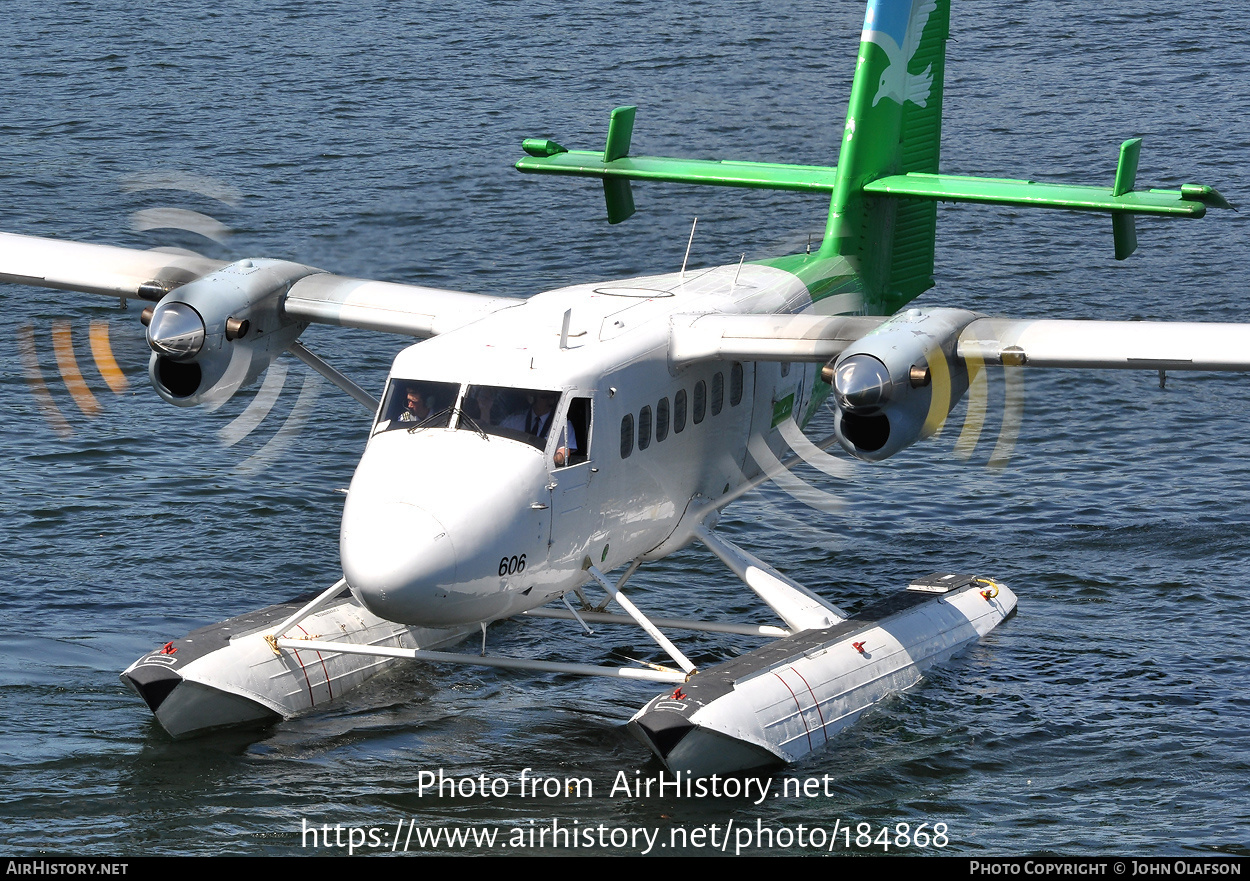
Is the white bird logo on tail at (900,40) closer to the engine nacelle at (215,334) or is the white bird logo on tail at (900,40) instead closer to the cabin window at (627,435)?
the cabin window at (627,435)

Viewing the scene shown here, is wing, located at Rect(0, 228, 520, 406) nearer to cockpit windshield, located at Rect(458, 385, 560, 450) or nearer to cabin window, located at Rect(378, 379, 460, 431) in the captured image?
cabin window, located at Rect(378, 379, 460, 431)

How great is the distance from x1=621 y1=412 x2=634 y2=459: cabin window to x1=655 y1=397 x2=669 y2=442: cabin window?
544mm

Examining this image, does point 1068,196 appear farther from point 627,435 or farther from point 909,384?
point 627,435

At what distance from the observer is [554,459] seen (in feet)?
51.5

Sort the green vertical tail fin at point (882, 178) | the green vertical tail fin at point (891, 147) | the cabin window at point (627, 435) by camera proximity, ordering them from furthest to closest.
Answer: the green vertical tail fin at point (891, 147) → the green vertical tail fin at point (882, 178) → the cabin window at point (627, 435)

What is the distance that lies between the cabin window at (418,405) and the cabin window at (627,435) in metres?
1.87

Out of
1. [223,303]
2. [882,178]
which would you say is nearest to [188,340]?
[223,303]

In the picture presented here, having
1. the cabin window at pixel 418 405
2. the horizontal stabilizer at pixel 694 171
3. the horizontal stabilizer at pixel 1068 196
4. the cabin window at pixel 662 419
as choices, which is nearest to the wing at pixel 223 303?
the cabin window at pixel 662 419

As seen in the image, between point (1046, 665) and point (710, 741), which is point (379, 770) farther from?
point (1046, 665)

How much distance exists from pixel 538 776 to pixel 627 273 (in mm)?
20429

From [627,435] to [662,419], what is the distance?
79cm

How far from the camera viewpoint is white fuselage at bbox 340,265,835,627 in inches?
580

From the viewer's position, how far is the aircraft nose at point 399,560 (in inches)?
571

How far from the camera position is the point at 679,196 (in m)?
40.9
